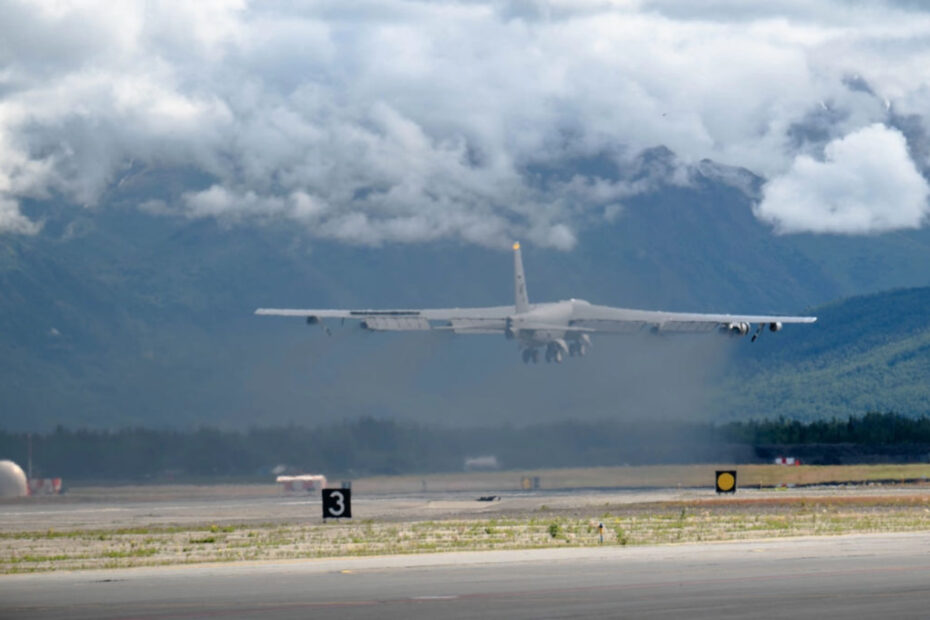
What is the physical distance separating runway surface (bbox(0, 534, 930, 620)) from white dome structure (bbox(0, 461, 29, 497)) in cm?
7080

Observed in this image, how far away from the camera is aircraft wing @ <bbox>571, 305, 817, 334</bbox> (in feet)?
460

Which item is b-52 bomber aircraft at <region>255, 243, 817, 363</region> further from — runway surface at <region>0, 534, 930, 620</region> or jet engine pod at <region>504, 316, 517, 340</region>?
runway surface at <region>0, 534, 930, 620</region>

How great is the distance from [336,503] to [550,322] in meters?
72.4

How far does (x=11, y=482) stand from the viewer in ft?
368

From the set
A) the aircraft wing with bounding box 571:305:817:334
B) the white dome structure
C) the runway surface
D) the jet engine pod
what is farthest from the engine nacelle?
the runway surface

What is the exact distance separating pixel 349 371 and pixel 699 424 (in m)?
34.3

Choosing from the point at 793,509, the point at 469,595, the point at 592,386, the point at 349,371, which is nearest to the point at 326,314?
the point at 349,371

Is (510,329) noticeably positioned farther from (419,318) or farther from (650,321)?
(650,321)

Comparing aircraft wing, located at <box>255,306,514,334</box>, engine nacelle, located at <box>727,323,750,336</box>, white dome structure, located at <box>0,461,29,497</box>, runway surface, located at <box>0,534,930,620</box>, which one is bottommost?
runway surface, located at <box>0,534,930,620</box>

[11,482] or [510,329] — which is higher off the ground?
[510,329]

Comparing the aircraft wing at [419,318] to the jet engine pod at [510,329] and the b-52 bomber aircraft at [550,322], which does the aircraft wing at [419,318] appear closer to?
the b-52 bomber aircraft at [550,322]

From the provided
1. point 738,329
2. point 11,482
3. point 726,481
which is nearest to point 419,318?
point 738,329

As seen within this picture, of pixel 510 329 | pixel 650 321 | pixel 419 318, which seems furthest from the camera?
pixel 650 321

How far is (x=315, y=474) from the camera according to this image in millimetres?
117812
